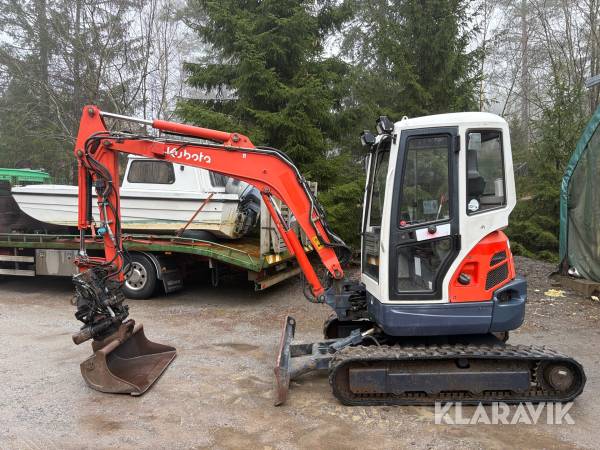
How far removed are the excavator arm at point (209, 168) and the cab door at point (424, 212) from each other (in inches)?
33.7

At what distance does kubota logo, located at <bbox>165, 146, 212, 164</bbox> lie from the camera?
16.1 feet

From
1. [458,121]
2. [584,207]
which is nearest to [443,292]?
[458,121]

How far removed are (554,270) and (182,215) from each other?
7633mm

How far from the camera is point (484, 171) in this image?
4266 millimetres

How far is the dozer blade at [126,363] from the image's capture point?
4535mm

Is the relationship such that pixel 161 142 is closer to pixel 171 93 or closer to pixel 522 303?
Result: pixel 522 303

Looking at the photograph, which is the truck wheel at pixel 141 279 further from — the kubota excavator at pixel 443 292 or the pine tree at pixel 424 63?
the pine tree at pixel 424 63

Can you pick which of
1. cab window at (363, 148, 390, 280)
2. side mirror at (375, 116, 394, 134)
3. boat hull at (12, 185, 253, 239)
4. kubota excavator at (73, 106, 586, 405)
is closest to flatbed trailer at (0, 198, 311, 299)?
boat hull at (12, 185, 253, 239)

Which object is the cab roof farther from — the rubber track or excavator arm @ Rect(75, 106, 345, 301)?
the rubber track

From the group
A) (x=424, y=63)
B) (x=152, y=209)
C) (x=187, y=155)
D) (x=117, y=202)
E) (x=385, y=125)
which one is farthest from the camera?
(x=424, y=63)

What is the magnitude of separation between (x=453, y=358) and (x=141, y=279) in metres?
6.13

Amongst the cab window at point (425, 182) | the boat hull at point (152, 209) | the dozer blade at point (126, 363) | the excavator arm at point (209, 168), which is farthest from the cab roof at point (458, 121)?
the boat hull at point (152, 209)

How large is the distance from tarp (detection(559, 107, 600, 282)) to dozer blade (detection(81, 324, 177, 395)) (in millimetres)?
7617

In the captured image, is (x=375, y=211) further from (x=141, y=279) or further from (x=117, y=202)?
(x=141, y=279)
